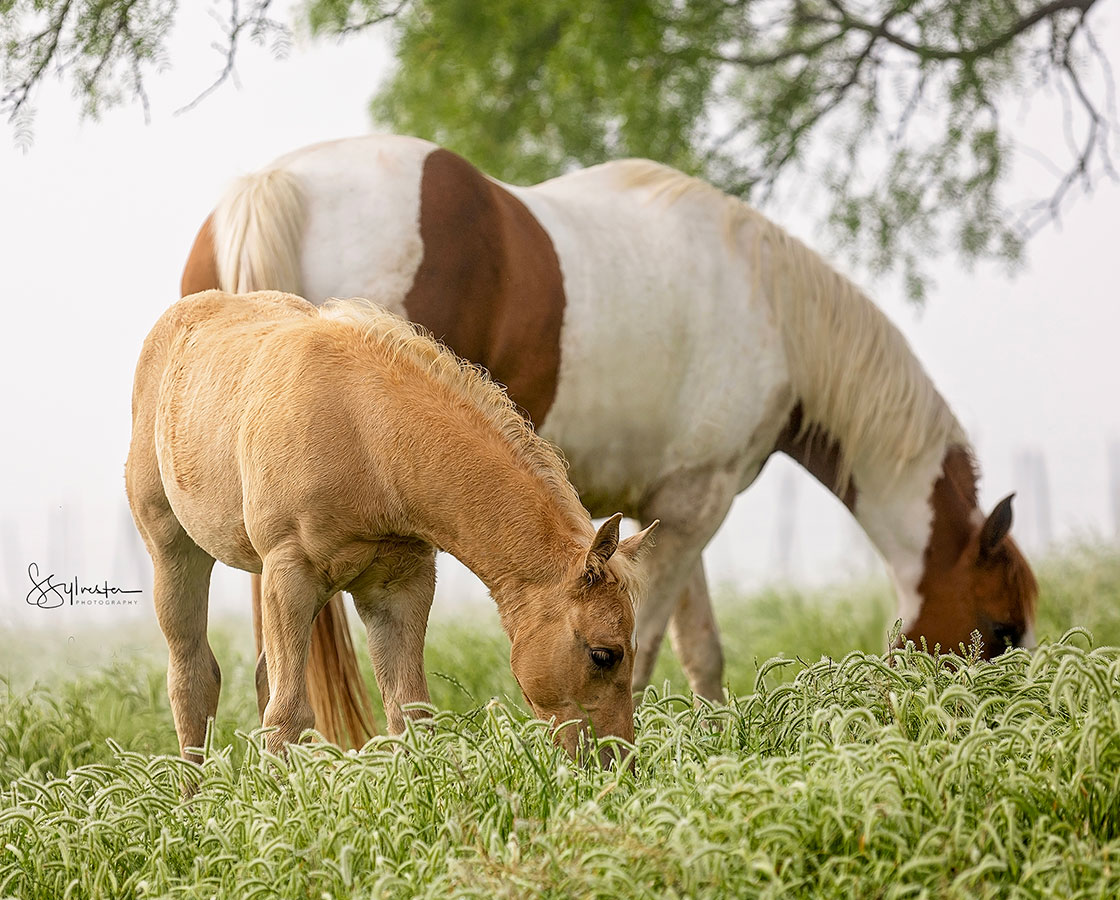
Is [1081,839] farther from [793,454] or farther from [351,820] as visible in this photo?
[793,454]

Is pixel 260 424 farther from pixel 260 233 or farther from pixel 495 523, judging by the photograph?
pixel 260 233

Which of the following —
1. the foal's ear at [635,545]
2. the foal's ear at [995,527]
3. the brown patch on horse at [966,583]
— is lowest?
the brown patch on horse at [966,583]

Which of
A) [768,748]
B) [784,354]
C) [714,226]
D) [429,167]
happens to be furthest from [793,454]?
[768,748]

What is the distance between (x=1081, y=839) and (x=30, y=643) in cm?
590

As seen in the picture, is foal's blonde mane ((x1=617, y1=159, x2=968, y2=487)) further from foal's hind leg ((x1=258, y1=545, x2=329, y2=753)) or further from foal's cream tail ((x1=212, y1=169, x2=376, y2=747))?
foal's hind leg ((x1=258, y1=545, x2=329, y2=753))

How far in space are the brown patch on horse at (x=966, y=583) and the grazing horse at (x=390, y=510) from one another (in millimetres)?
2372

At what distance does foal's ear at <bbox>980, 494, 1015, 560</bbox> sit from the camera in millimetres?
4246

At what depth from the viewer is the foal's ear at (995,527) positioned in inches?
167

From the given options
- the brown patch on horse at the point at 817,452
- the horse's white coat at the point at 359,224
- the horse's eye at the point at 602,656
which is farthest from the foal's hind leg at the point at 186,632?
the brown patch on horse at the point at 817,452

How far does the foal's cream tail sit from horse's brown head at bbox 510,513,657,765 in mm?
964

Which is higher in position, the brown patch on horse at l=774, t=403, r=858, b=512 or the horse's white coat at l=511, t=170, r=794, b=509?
the horse's white coat at l=511, t=170, r=794, b=509

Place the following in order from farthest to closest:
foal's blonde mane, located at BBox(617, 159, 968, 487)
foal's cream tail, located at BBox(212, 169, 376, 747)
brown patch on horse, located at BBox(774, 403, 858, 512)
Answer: brown patch on horse, located at BBox(774, 403, 858, 512), foal's blonde mane, located at BBox(617, 159, 968, 487), foal's cream tail, located at BBox(212, 169, 376, 747)

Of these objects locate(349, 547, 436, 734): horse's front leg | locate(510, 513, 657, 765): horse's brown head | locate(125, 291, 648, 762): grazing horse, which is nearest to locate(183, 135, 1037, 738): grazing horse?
locate(349, 547, 436, 734): horse's front leg

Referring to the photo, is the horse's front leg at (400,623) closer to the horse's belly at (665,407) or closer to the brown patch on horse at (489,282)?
the brown patch on horse at (489,282)
